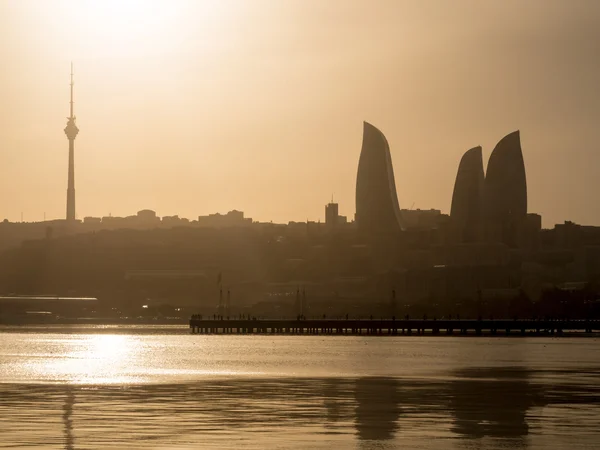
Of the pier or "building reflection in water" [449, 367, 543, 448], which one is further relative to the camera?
the pier

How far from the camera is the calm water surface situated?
4762cm

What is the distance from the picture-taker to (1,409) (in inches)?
2221

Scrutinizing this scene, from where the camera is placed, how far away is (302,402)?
2397 inches

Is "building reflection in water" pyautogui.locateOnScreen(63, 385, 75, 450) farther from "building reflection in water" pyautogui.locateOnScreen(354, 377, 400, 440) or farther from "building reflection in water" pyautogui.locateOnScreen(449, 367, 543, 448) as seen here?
"building reflection in water" pyautogui.locateOnScreen(449, 367, 543, 448)

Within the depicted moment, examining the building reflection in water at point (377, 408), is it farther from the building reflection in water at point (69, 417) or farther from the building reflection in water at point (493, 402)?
the building reflection in water at point (69, 417)

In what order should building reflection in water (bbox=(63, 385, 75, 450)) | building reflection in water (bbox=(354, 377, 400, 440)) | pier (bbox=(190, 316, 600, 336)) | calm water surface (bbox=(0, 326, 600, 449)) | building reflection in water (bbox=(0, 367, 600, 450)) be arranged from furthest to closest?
pier (bbox=(190, 316, 600, 336))
building reflection in water (bbox=(354, 377, 400, 440))
building reflection in water (bbox=(0, 367, 600, 450))
calm water surface (bbox=(0, 326, 600, 449))
building reflection in water (bbox=(63, 385, 75, 450))

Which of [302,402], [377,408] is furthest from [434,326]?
[377,408]

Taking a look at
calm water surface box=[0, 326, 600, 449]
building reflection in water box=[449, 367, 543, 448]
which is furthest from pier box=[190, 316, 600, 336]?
building reflection in water box=[449, 367, 543, 448]

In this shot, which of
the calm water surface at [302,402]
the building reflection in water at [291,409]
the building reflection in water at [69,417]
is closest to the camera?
the building reflection in water at [69,417]

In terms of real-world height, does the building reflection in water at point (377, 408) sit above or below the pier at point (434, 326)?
below

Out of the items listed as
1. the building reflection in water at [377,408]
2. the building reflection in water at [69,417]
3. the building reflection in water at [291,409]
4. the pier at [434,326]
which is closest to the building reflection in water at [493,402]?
the building reflection in water at [291,409]

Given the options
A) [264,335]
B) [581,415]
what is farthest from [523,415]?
[264,335]

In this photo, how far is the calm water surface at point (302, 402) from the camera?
47.6 m

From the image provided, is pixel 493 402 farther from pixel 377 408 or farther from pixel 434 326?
pixel 434 326
